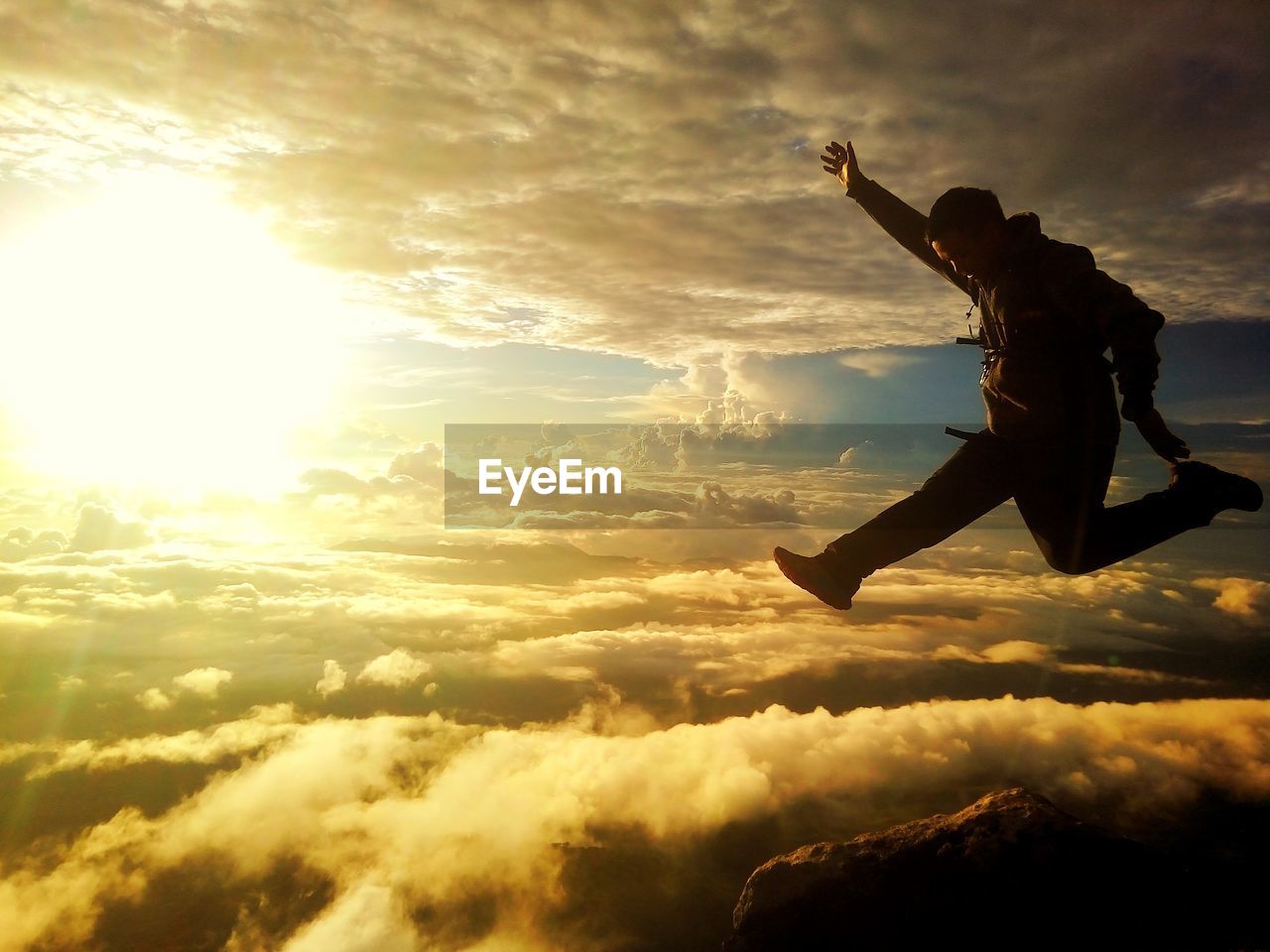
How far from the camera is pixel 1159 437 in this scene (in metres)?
→ 3.14

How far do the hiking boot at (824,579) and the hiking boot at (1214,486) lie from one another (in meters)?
1.72

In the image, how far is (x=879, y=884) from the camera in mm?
82125

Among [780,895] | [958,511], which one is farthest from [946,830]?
[958,511]

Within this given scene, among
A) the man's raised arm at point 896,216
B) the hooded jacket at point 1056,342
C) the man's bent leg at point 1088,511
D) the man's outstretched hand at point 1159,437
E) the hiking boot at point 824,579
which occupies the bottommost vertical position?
the hiking boot at point 824,579

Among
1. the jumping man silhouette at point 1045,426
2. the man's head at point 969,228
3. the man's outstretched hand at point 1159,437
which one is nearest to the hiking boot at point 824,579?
the jumping man silhouette at point 1045,426

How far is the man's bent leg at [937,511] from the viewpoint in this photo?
3.98m

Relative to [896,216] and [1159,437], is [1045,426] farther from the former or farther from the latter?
[896,216]

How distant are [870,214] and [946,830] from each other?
9924 cm

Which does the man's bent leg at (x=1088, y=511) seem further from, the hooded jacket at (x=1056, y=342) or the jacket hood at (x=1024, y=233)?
the jacket hood at (x=1024, y=233)

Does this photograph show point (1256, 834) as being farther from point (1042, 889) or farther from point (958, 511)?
point (958, 511)

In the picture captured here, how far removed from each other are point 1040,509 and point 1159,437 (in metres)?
0.85

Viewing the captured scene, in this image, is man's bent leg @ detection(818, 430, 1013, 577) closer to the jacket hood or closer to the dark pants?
the dark pants

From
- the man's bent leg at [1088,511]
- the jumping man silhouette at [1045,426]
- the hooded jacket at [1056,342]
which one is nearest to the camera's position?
the hooded jacket at [1056,342]

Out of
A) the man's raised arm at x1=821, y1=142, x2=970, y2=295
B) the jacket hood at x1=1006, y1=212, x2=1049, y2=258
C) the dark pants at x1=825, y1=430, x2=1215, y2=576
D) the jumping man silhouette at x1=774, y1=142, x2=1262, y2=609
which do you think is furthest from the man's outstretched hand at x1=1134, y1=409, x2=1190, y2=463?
the man's raised arm at x1=821, y1=142, x2=970, y2=295
